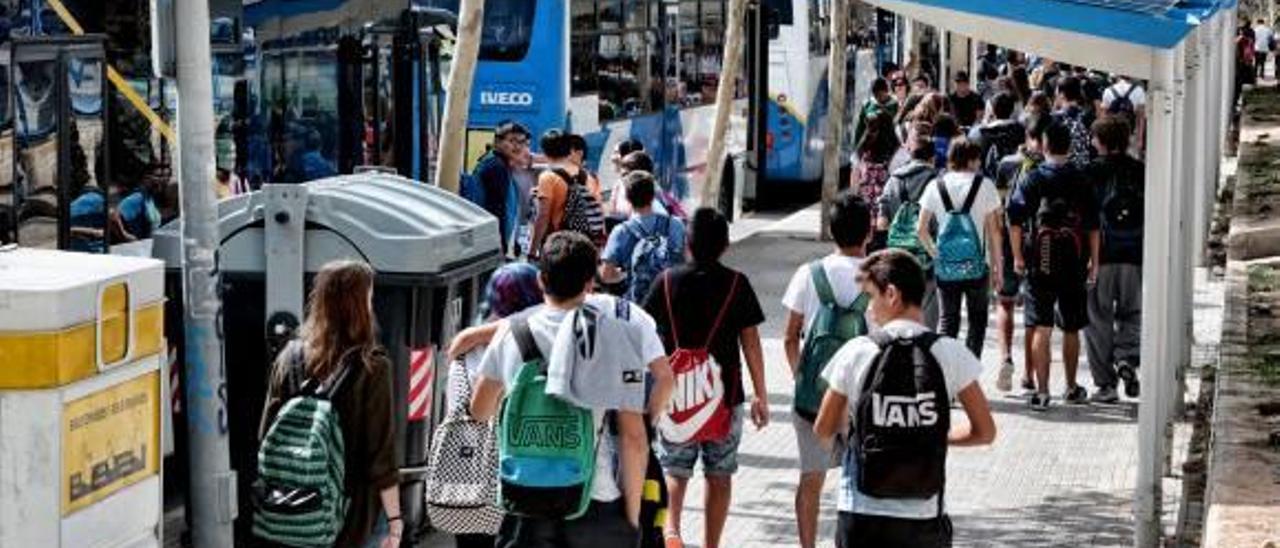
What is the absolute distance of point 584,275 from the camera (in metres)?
7.50

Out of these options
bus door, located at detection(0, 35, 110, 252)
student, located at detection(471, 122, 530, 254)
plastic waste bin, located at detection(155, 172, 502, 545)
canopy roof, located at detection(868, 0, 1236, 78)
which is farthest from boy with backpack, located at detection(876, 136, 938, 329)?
bus door, located at detection(0, 35, 110, 252)

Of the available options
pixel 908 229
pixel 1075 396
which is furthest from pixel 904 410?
pixel 1075 396

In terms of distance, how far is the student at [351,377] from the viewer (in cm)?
743

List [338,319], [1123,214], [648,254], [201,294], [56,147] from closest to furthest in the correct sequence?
[338,319]
[201,294]
[56,147]
[648,254]
[1123,214]

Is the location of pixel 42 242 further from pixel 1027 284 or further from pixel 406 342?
pixel 1027 284

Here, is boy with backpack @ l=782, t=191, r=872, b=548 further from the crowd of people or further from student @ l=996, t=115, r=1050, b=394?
student @ l=996, t=115, r=1050, b=394

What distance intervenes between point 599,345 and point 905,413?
0.95 m

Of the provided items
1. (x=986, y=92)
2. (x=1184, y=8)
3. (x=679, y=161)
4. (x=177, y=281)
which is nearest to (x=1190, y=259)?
(x=1184, y=8)

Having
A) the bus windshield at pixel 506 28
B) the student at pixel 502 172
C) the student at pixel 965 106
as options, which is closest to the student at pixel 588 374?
the student at pixel 502 172

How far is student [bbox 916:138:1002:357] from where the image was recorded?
44.4ft

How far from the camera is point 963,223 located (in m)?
13.6

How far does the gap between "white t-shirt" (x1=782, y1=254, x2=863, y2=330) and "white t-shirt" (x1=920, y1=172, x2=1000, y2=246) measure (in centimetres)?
395

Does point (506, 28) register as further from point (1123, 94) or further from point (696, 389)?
point (696, 389)

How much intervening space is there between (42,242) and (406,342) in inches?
64.7
